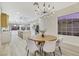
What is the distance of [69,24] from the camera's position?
8023mm

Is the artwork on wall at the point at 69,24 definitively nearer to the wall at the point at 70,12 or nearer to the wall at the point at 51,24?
the wall at the point at 70,12

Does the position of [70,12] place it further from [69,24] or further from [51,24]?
[51,24]

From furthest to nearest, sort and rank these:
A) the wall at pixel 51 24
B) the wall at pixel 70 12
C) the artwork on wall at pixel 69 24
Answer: the wall at pixel 51 24, the artwork on wall at pixel 69 24, the wall at pixel 70 12

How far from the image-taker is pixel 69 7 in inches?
312

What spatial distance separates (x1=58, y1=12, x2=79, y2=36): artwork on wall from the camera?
7.46 meters

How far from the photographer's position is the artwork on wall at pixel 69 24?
746cm

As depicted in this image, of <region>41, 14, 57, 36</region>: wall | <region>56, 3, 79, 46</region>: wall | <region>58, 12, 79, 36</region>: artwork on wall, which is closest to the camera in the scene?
<region>56, 3, 79, 46</region>: wall

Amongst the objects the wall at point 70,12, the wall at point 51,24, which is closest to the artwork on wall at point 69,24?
the wall at point 70,12

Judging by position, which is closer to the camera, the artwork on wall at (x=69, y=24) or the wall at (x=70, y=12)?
the wall at (x=70, y=12)

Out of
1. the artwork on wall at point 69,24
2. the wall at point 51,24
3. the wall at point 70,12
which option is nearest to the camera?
the wall at point 70,12

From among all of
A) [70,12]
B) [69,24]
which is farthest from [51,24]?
[70,12]

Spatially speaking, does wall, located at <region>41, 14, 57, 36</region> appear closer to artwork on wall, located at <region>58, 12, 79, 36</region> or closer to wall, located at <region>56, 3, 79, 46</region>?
artwork on wall, located at <region>58, 12, 79, 36</region>

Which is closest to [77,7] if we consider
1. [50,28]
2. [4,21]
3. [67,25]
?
[67,25]

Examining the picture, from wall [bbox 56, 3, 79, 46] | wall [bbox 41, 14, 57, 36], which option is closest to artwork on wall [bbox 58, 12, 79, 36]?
wall [bbox 56, 3, 79, 46]
